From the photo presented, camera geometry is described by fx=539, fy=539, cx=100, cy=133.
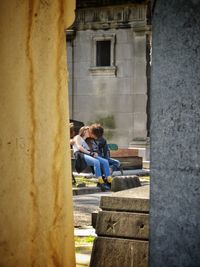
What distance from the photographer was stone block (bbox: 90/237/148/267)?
3.54 meters

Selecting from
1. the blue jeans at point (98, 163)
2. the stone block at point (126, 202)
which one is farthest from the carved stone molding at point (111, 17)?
the stone block at point (126, 202)

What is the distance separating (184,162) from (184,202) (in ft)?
0.57

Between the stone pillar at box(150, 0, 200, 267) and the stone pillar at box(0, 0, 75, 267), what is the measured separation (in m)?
0.48

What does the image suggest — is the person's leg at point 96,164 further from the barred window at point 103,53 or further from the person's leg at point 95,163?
the barred window at point 103,53

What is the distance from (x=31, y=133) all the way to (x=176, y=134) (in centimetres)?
68

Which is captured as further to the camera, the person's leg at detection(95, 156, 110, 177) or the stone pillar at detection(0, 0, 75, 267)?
the person's leg at detection(95, 156, 110, 177)

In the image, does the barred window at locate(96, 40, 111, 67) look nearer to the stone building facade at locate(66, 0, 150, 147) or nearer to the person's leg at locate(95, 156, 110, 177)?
the stone building facade at locate(66, 0, 150, 147)

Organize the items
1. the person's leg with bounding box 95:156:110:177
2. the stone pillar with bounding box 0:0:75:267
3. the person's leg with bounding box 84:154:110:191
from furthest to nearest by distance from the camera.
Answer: the person's leg with bounding box 95:156:110:177, the person's leg with bounding box 84:154:110:191, the stone pillar with bounding box 0:0:75:267

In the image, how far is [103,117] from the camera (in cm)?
2417

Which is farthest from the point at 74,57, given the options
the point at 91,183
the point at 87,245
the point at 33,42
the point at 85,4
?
the point at 33,42

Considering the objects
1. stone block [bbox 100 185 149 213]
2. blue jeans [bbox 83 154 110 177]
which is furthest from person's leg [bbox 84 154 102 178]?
stone block [bbox 100 185 149 213]

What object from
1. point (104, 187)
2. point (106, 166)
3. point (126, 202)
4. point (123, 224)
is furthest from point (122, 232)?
point (106, 166)

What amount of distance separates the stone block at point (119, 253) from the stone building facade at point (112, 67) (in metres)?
19.7

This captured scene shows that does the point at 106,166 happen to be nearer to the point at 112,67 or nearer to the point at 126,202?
the point at 126,202
